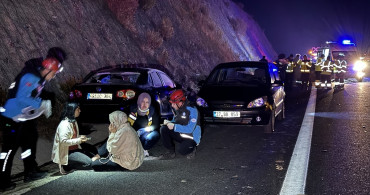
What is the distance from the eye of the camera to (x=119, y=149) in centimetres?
614

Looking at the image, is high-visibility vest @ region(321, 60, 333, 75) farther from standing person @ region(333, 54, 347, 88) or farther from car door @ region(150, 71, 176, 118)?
car door @ region(150, 71, 176, 118)

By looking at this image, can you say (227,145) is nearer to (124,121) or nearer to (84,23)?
(124,121)

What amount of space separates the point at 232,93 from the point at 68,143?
15.0 feet

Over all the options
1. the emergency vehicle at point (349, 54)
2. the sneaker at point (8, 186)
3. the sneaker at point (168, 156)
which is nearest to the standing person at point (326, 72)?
the emergency vehicle at point (349, 54)

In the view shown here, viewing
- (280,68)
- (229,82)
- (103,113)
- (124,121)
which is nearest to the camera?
(124,121)

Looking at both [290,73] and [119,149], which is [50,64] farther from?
[290,73]

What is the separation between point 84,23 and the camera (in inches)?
686

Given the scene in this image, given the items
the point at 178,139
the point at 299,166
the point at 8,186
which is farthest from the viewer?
the point at 178,139

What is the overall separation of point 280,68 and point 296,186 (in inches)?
682

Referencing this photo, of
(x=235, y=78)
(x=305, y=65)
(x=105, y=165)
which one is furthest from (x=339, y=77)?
(x=105, y=165)

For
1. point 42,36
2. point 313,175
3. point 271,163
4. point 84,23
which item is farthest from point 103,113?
point 84,23

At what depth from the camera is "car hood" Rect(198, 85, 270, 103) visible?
30.4 ft

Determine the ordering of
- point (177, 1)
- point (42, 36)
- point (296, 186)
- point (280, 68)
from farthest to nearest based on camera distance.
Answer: point (177, 1) < point (280, 68) < point (42, 36) < point (296, 186)

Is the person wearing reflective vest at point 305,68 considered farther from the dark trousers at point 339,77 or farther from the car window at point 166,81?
the car window at point 166,81
